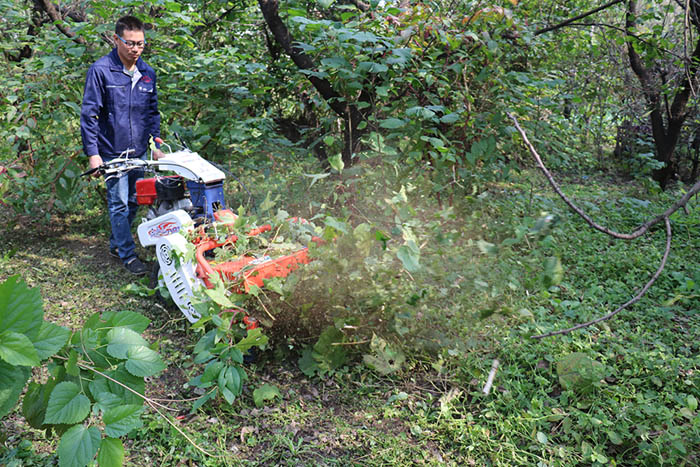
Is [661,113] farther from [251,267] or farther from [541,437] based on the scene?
[251,267]

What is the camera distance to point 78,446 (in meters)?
1.01

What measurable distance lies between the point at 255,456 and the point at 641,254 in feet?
11.1

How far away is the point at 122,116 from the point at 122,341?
123 inches

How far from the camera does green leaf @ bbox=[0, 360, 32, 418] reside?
93 cm

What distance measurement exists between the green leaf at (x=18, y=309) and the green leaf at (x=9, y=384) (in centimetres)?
7

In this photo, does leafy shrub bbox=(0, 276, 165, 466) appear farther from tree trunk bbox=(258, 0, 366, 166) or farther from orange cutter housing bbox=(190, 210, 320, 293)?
tree trunk bbox=(258, 0, 366, 166)

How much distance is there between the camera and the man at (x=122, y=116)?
3537 mm

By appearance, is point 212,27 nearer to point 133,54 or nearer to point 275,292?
point 133,54

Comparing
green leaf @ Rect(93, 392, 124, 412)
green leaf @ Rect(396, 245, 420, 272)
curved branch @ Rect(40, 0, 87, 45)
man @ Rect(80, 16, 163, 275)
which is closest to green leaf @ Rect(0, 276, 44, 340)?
green leaf @ Rect(93, 392, 124, 412)

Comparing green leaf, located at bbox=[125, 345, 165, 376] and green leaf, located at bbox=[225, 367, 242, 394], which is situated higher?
green leaf, located at bbox=[125, 345, 165, 376]

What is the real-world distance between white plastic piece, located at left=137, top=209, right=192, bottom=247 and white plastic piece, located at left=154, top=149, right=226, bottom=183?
0.77 ft

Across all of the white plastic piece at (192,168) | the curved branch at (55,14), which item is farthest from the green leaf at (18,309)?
the curved branch at (55,14)

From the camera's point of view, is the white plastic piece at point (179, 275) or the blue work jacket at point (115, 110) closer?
the white plastic piece at point (179, 275)

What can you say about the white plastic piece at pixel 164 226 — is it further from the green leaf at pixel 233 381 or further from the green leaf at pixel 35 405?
the green leaf at pixel 35 405
